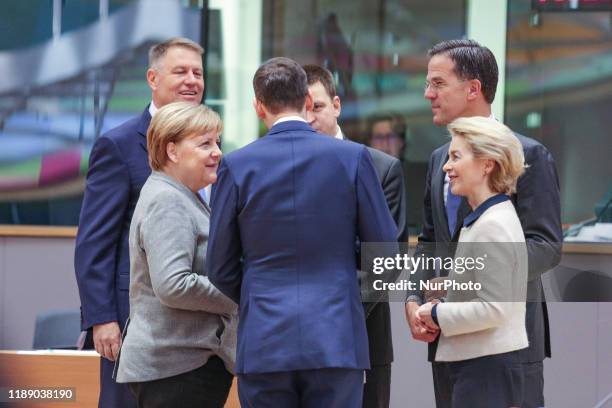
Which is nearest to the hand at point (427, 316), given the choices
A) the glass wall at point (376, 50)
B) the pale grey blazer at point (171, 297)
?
the pale grey blazer at point (171, 297)

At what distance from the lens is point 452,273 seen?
3.05 metres

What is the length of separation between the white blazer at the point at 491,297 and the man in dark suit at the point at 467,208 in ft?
0.47

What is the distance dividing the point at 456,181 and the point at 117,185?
112 centimetres

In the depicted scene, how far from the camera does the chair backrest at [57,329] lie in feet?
17.4

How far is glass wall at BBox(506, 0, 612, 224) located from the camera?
5.64 metres

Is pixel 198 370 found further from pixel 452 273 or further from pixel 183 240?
pixel 452 273

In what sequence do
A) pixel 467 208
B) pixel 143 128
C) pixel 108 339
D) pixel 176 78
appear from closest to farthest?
pixel 467 208, pixel 108 339, pixel 143 128, pixel 176 78

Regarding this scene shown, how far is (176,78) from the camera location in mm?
3764

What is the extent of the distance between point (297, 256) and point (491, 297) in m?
0.52

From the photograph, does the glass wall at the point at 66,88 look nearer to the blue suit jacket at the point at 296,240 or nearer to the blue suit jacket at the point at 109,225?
the blue suit jacket at the point at 109,225

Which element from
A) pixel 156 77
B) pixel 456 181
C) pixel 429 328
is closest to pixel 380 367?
pixel 429 328

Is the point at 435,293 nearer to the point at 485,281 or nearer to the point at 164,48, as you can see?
the point at 485,281

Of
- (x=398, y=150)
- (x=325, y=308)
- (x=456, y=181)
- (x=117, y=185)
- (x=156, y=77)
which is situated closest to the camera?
(x=325, y=308)

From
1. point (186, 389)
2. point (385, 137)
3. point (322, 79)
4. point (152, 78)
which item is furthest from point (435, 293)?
point (385, 137)
